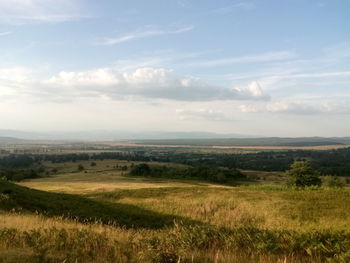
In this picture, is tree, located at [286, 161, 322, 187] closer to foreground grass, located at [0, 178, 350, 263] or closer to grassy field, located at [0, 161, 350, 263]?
foreground grass, located at [0, 178, 350, 263]

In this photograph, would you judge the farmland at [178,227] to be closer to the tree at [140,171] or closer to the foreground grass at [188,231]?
the foreground grass at [188,231]

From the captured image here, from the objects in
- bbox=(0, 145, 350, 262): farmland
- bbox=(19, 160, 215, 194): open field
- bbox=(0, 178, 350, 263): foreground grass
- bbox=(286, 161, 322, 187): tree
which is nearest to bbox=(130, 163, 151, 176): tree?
bbox=(19, 160, 215, 194): open field

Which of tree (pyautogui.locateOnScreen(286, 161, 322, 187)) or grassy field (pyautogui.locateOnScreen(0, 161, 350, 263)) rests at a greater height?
grassy field (pyautogui.locateOnScreen(0, 161, 350, 263))

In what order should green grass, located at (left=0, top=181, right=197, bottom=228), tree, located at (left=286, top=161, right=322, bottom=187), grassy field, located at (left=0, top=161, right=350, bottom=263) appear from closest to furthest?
1. grassy field, located at (left=0, top=161, right=350, bottom=263)
2. green grass, located at (left=0, top=181, right=197, bottom=228)
3. tree, located at (left=286, top=161, right=322, bottom=187)

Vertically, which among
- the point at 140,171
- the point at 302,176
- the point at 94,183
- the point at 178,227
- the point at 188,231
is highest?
the point at 188,231

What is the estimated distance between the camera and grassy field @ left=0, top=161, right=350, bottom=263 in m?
6.08

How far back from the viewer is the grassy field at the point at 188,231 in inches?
239

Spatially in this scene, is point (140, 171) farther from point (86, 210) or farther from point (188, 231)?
point (188, 231)

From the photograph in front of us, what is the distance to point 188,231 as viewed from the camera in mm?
7953

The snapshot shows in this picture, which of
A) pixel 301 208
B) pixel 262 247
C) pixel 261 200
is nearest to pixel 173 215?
pixel 261 200

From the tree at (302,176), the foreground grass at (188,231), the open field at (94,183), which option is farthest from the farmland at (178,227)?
the tree at (302,176)

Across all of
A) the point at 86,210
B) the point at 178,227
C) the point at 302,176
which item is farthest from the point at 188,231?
the point at 302,176

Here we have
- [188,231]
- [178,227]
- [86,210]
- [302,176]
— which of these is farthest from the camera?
[302,176]

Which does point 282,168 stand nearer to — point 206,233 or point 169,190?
point 169,190
